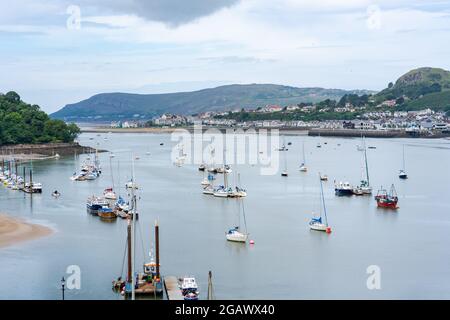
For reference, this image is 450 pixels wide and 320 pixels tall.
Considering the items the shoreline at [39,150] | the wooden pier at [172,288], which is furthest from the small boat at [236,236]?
the shoreline at [39,150]

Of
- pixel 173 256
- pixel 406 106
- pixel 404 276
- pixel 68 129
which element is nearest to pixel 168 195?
pixel 173 256

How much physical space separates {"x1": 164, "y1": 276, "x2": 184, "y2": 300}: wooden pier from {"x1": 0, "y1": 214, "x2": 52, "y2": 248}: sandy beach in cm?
485

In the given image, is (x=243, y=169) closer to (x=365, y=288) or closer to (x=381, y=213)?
(x=381, y=213)

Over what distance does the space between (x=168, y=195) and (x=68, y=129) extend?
2782cm

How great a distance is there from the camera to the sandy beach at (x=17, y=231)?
15.9 meters

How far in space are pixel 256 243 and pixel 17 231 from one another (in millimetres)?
5691

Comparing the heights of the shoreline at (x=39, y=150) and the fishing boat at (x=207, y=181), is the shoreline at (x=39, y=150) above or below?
above

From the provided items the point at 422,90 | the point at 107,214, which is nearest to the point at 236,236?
the point at 107,214

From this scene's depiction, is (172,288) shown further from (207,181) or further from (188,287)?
(207,181)

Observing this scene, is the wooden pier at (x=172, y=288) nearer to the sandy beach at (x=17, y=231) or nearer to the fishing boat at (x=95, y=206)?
the sandy beach at (x=17, y=231)

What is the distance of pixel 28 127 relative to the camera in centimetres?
4819

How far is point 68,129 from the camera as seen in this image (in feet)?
168

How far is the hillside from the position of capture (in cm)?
4644

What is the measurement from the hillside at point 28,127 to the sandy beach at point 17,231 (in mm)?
28452
